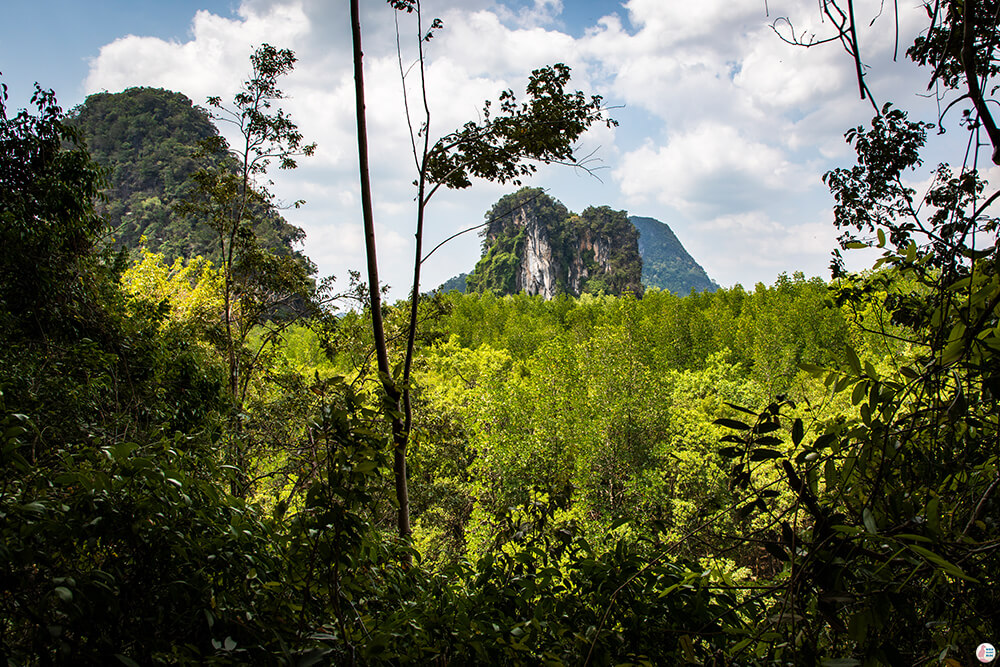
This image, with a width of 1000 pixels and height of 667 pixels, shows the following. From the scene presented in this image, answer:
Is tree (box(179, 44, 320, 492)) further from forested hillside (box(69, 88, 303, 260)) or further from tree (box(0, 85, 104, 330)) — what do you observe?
forested hillside (box(69, 88, 303, 260))

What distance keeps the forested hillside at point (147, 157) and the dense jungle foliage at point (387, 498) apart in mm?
19180

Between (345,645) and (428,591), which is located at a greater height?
(345,645)

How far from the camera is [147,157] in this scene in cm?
3362

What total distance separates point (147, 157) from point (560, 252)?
202 ft

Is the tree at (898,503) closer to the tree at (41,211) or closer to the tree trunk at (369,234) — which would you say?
the tree trunk at (369,234)

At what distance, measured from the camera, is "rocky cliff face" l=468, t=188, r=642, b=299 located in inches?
3280

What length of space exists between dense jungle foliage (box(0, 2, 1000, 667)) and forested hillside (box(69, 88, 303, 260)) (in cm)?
1918

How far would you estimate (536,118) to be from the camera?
4148mm

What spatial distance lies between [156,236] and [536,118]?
32.3 meters

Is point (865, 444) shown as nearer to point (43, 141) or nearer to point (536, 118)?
point (536, 118)

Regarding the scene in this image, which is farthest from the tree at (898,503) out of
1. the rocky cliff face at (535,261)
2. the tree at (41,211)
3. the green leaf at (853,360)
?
the rocky cliff face at (535,261)

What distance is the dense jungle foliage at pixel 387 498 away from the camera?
1053mm

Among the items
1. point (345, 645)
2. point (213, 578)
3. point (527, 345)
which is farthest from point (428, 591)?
point (527, 345)

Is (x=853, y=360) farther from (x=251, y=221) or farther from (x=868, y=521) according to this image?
(x=251, y=221)
